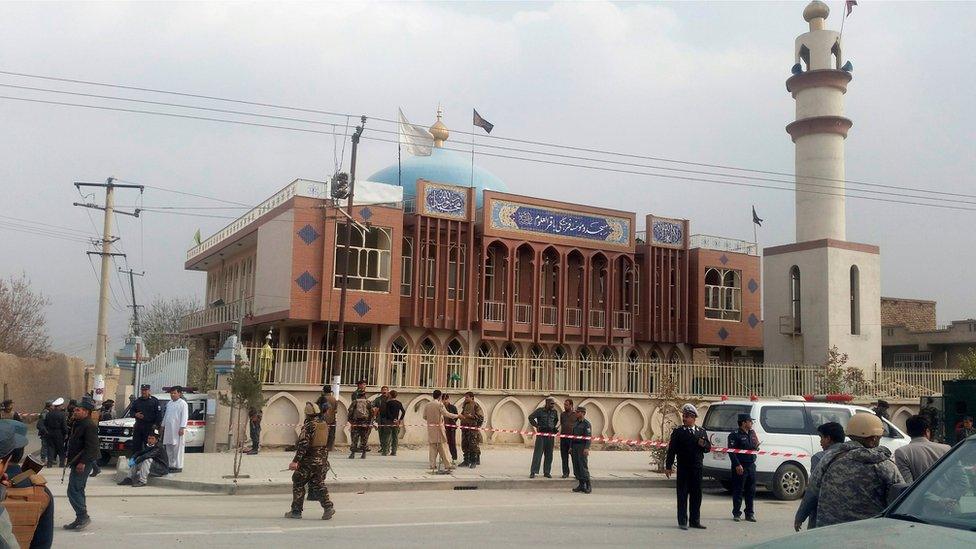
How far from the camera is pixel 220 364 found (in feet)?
66.8

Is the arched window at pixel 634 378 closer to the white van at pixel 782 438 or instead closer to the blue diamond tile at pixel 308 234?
the white van at pixel 782 438

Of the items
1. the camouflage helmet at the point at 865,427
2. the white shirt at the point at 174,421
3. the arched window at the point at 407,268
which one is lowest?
the white shirt at the point at 174,421

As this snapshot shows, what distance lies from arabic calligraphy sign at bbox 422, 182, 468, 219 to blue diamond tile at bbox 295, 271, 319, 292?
176 inches

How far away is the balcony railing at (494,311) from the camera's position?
96.9 ft

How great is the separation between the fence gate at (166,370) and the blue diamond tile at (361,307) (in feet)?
17.0

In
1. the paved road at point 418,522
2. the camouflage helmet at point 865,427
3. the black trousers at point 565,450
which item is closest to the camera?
the camouflage helmet at point 865,427

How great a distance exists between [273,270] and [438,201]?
5.94 m

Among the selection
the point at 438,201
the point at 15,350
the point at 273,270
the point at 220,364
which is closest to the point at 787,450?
the point at 220,364

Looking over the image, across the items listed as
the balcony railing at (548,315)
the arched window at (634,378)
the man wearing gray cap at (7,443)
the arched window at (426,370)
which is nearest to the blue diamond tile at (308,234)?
the arched window at (426,370)

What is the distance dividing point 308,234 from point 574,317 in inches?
418

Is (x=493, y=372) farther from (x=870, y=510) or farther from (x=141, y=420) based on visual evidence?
(x=870, y=510)

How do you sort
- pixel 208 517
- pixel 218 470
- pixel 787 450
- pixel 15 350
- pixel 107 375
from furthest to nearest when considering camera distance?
pixel 15 350, pixel 107 375, pixel 218 470, pixel 787 450, pixel 208 517

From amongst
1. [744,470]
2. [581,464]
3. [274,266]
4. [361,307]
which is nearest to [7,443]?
[744,470]

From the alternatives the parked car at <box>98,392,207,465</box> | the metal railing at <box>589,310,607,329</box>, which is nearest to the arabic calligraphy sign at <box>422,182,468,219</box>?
the metal railing at <box>589,310,607,329</box>
